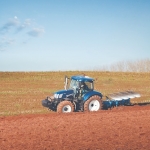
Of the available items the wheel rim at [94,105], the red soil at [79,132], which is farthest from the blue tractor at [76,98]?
the red soil at [79,132]

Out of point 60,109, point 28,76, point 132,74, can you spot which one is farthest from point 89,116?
point 132,74

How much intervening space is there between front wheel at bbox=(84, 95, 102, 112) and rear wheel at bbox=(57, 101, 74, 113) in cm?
85

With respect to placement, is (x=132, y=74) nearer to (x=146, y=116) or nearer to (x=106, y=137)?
(x=146, y=116)

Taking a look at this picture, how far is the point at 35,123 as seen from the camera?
13742 millimetres

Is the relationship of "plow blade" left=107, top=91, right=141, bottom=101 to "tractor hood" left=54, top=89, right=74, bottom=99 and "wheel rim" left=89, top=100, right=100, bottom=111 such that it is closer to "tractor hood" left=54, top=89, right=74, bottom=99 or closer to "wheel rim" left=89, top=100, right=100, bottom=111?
"wheel rim" left=89, top=100, right=100, bottom=111

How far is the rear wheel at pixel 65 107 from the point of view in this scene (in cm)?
1702

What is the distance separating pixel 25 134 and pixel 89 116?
14.0 ft

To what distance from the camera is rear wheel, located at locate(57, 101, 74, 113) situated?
17.0 m

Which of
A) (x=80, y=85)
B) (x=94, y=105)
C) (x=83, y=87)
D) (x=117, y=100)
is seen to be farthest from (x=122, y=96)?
(x=80, y=85)

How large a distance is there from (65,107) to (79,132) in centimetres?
560

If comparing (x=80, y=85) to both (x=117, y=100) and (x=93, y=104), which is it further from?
(x=117, y=100)

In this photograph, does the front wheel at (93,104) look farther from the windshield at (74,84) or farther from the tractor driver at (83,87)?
the windshield at (74,84)

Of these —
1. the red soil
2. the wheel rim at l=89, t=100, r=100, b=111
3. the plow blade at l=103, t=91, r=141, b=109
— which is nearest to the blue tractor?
the wheel rim at l=89, t=100, r=100, b=111

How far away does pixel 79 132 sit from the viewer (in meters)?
11.7
